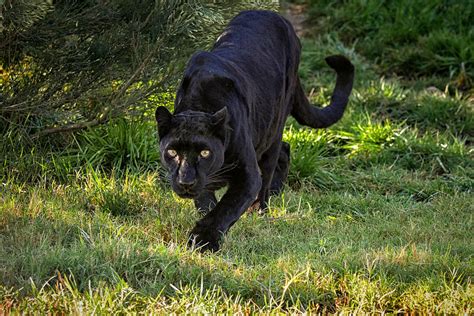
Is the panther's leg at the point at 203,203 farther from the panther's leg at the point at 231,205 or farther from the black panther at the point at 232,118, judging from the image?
the panther's leg at the point at 231,205

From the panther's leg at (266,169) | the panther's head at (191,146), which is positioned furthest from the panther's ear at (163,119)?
the panther's leg at (266,169)

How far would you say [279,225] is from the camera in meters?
5.92

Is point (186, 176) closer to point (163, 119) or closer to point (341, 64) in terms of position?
point (163, 119)

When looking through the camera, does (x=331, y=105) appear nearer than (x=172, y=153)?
No

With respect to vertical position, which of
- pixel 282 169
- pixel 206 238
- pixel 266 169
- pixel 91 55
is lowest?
pixel 282 169

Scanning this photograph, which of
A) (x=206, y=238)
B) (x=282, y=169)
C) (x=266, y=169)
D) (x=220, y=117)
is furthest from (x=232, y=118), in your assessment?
(x=282, y=169)

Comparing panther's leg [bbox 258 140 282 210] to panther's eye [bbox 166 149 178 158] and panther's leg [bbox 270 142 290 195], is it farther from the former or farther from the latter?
panther's eye [bbox 166 149 178 158]

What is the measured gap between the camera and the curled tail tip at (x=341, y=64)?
6938 millimetres

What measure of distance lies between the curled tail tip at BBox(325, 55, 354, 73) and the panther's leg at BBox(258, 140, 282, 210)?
848mm

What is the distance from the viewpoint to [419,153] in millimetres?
7953

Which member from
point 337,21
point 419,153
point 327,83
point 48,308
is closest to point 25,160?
point 48,308

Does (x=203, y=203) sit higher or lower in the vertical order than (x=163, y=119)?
lower

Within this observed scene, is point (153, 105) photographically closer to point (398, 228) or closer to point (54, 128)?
point (54, 128)

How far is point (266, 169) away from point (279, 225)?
23.6 inches
